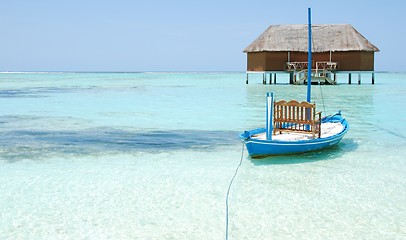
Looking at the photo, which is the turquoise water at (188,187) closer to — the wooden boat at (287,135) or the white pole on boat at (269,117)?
the wooden boat at (287,135)

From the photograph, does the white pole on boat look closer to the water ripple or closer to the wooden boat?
the wooden boat

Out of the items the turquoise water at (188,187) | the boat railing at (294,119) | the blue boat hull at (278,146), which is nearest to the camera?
the turquoise water at (188,187)

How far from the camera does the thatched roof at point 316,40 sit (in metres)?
42.8

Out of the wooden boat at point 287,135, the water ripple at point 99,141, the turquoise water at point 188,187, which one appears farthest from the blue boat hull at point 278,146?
the water ripple at point 99,141

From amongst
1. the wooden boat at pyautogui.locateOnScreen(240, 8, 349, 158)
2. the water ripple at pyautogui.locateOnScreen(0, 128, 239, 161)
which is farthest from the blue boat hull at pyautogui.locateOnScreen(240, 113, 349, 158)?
the water ripple at pyautogui.locateOnScreen(0, 128, 239, 161)

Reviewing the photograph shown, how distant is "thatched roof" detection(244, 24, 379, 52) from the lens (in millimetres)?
42781

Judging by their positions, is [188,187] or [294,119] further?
[294,119]

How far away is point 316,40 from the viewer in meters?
43.8

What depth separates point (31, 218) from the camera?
6.88 metres

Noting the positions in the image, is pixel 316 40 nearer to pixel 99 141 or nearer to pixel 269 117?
pixel 99 141

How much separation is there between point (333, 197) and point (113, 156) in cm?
548

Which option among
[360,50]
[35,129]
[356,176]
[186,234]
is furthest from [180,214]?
[360,50]

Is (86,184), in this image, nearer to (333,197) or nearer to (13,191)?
(13,191)

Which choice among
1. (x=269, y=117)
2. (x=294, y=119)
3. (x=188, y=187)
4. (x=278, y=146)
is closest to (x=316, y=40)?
(x=294, y=119)
